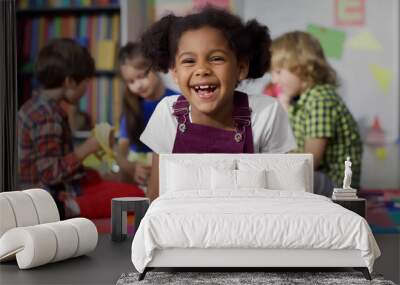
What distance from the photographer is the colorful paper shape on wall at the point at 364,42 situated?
6.23 metres

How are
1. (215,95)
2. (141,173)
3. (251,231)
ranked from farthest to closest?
(141,173) → (215,95) → (251,231)

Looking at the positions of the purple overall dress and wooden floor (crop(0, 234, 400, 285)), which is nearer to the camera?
wooden floor (crop(0, 234, 400, 285))

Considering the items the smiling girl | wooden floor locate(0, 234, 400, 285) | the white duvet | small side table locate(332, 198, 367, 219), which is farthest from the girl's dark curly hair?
the white duvet

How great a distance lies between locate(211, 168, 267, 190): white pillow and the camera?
5.20 meters

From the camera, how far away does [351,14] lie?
6.25 metres

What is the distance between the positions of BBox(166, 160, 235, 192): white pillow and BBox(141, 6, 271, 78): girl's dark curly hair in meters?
0.91

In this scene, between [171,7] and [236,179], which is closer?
[236,179]

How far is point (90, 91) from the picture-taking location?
6426 mm

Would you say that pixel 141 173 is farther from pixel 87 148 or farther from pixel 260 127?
pixel 260 127

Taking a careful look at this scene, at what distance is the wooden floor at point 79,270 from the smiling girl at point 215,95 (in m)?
1.15

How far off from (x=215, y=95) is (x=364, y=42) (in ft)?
4.89

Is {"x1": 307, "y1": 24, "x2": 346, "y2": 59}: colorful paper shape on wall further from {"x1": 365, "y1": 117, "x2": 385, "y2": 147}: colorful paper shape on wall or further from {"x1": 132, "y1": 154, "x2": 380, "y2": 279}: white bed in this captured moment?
{"x1": 132, "y1": 154, "x2": 380, "y2": 279}: white bed

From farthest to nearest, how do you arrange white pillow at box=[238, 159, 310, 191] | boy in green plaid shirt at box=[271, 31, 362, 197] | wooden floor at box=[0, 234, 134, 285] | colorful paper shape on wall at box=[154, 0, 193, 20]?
1. colorful paper shape on wall at box=[154, 0, 193, 20]
2. boy in green plaid shirt at box=[271, 31, 362, 197]
3. white pillow at box=[238, 159, 310, 191]
4. wooden floor at box=[0, 234, 134, 285]

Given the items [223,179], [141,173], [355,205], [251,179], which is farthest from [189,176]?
[355,205]
